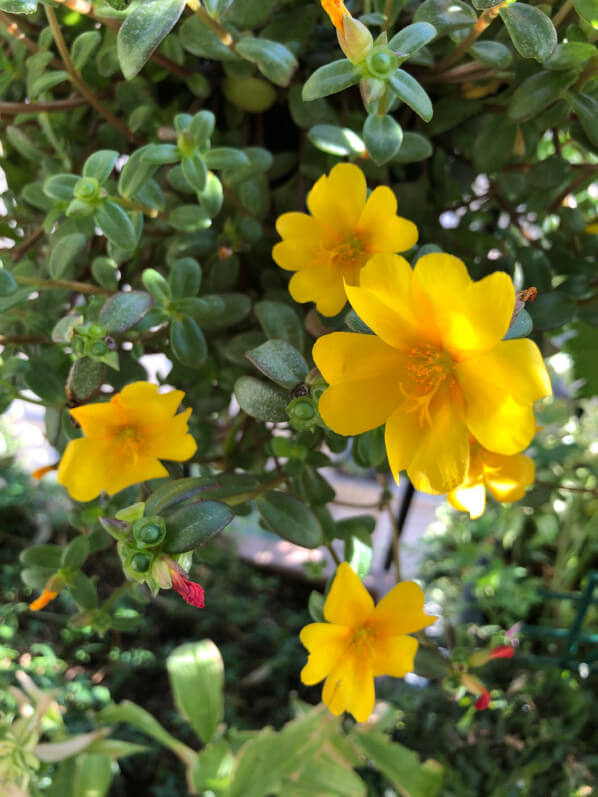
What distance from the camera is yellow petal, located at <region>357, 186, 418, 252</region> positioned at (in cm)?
46

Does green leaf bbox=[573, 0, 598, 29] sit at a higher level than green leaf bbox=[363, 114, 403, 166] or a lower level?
higher

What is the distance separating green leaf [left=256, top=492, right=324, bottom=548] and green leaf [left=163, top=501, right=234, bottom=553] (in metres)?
0.09

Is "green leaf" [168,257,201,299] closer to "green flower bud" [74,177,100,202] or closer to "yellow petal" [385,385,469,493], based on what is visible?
"green flower bud" [74,177,100,202]

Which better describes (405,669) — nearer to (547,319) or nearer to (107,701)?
(547,319)

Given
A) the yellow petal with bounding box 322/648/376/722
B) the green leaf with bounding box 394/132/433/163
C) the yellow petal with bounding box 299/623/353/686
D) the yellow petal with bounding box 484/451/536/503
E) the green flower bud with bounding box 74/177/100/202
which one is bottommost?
the yellow petal with bounding box 322/648/376/722

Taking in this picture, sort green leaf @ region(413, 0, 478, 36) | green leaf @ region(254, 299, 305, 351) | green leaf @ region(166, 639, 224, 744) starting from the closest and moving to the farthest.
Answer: green leaf @ region(413, 0, 478, 36), green leaf @ region(254, 299, 305, 351), green leaf @ region(166, 639, 224, 744)

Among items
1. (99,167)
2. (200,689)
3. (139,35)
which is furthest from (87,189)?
(200,689)

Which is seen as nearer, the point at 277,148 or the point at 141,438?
the point at 141,438

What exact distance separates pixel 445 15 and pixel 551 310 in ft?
0.79

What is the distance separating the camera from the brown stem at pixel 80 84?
51 centimetres

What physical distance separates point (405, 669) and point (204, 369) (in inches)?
12.5

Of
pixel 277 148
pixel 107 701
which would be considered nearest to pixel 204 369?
pixel 277 148

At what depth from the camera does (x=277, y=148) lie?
2.27 feet

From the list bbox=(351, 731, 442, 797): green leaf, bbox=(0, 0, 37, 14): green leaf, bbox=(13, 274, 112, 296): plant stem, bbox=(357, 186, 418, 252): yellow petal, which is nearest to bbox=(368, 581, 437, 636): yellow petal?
bbox=(357, 186, 418, 252): yellow petal
